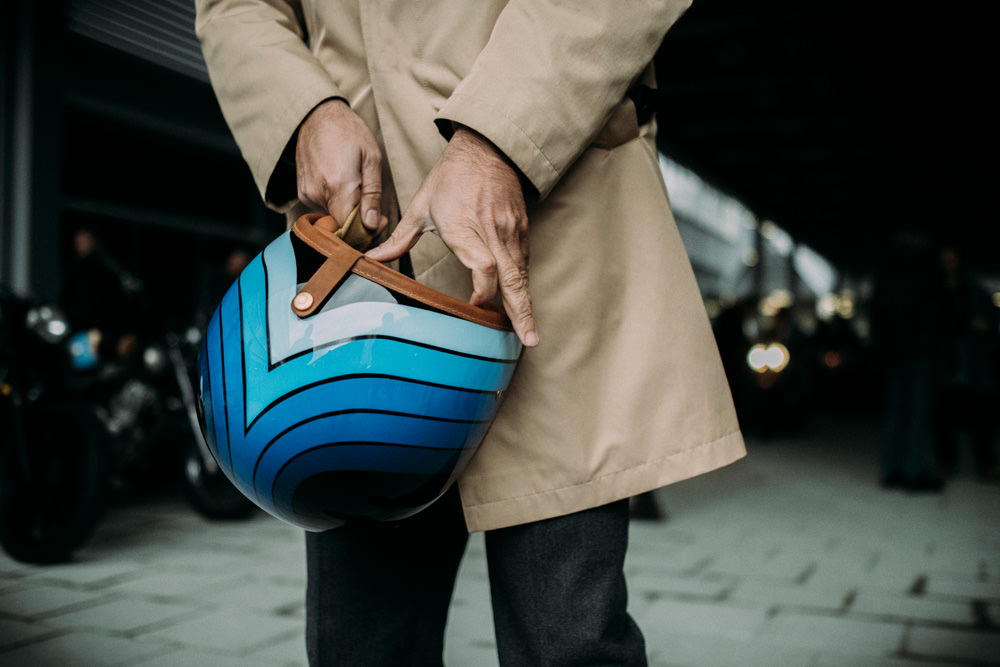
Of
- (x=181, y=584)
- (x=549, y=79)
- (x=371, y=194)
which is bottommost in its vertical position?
(x=181, y=584)

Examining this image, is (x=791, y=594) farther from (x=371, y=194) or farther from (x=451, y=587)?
(x=371, y=194)

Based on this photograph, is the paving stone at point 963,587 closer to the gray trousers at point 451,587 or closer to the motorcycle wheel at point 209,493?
the gray trousers at point 451,587

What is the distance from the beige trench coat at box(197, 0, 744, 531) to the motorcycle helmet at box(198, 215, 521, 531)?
0.13 m

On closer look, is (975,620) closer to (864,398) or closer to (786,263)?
(864,398)

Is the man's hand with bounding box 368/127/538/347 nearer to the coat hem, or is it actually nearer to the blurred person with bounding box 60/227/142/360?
Answer: the coat hem

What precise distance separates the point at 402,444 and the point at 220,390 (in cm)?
21

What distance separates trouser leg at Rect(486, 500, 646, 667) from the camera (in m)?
1.00

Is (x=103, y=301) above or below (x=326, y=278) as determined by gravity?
above

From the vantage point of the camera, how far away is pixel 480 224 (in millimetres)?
881

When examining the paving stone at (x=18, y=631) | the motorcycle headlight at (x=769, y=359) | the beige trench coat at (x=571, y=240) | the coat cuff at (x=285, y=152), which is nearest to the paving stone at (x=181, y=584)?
the paving stone at (x=18, y=631)

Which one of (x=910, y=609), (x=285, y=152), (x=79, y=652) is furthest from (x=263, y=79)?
(x=910, y=609)

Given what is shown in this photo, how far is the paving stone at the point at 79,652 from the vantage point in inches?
98.5

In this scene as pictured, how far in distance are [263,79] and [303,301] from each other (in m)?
0.41

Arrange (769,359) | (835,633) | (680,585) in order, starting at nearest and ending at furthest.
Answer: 1. (835,633)
2. (680,585)
3. (769,359)
